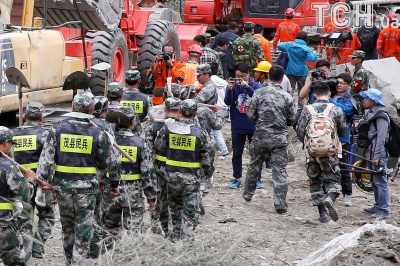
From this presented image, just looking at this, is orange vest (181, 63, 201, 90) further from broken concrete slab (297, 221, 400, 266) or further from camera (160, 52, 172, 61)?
broken concrete slab (297, 221, 400, 266)

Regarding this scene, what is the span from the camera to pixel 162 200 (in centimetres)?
940

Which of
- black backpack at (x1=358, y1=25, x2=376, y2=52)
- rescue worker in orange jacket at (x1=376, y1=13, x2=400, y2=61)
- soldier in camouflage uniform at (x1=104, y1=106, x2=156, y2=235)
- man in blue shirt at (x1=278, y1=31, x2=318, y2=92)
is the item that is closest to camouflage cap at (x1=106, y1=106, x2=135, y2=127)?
soldier in camouflage uniform at (x1=104, y1=106, x2=156, y2=235)

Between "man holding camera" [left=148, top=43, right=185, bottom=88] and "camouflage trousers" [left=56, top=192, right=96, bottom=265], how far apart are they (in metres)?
5.62

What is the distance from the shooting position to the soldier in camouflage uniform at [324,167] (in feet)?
34.2

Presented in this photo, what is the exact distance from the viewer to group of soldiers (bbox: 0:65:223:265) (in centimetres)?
765

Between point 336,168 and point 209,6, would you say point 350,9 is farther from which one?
point 336,168

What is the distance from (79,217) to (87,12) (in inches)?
315

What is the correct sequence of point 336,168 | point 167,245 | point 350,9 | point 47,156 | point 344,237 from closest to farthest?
point 167,245 → point 47,156 → point 344,237 → point 336,168 → point 350,9

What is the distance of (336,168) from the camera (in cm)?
Answer: 1046

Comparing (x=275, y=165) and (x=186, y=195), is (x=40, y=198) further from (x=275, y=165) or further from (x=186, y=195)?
(x=275, y=165)

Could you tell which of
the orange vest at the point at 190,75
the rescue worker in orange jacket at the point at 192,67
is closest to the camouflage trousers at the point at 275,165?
the rescue worker in orange jacket at the point at 192,67

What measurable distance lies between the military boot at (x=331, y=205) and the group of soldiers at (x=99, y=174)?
1.89m

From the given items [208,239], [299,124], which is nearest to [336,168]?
[299,124]

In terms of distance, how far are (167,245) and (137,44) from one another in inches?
447
